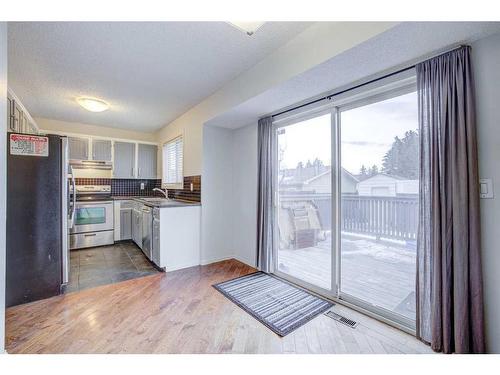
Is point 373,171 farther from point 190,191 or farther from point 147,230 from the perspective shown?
point 147,230

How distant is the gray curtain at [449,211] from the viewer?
149 cm

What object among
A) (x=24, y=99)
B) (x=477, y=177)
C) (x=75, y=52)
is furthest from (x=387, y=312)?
(x=24, y=99)

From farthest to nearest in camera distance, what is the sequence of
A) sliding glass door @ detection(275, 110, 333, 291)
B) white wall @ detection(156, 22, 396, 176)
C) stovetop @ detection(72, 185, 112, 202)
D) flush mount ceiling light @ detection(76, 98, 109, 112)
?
1. stovetop @ detection(72, 185, 112, 202)
2. flush mount ceiling light @ detection(76, 98, 109, 112)
3. sliding glass door @ detection(275, 110, 333, 291)
4. white wall @ detection(156, 22, 396, 176)

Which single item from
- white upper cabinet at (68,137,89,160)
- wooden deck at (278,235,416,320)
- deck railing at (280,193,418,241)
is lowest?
wooden deck at (278,235,416,320)

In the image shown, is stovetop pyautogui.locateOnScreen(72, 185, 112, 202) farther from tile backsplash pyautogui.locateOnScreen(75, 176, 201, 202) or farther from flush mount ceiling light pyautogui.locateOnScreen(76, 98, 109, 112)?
flush mount ceiling light pyautogui.locateOnScreen(76, 98, 109, 112)

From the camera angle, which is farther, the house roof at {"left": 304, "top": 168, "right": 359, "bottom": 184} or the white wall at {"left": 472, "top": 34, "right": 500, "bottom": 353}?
the house roof at {"left": 304, "top": 168, "right": 359, "bottom": 184}

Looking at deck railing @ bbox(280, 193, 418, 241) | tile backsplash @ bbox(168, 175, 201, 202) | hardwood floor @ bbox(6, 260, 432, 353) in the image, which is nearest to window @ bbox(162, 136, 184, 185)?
tile backsplash @ bbox(168, 175, 201, 202)

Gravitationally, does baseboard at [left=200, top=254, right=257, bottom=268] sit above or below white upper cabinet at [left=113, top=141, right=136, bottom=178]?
below

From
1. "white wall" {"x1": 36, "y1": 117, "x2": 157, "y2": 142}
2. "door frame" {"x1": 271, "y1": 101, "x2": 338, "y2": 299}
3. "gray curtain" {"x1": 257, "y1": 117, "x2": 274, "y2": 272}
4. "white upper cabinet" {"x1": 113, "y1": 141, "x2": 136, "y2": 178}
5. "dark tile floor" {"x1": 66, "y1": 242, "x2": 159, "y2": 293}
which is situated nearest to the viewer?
"door frame" {"x1": 271, "y1": 101, "x2": 338, "y2": 299}

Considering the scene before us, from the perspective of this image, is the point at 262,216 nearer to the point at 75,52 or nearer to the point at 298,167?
the point at 298,167

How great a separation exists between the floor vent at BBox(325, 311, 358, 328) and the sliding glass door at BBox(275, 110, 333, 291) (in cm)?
38

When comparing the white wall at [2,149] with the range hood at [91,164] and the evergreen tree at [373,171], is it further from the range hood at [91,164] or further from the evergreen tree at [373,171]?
the range hood at [91,164]

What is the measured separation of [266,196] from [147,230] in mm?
1997

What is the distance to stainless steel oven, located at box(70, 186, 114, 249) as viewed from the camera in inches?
163
